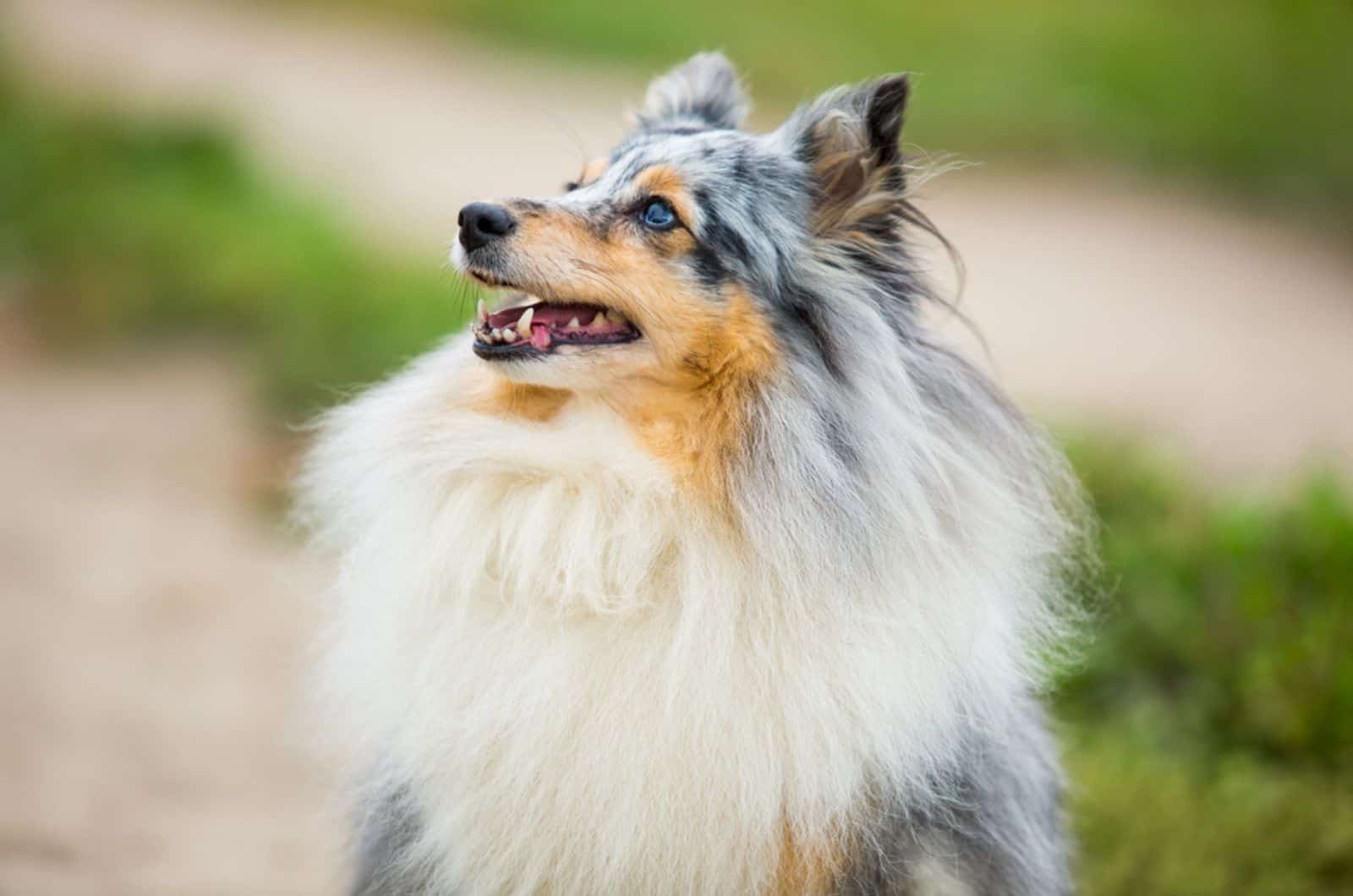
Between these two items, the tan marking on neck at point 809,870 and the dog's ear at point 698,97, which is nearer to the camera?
the tan marking on neck at point 809,870

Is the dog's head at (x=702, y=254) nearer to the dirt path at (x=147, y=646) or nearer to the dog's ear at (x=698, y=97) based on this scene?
the dog's ear at (x=698, y=97)

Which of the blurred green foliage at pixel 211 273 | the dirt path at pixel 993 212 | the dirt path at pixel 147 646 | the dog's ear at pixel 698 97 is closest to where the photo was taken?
the dog's ear at pixel 698 97

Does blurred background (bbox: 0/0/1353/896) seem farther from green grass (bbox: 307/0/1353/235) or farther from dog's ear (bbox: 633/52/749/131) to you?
dog's ear (bbox: 633/52/749/131)

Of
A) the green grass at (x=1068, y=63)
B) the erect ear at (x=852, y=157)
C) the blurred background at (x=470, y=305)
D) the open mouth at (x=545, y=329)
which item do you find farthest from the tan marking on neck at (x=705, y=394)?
the green grass at (x=1068, y=63)

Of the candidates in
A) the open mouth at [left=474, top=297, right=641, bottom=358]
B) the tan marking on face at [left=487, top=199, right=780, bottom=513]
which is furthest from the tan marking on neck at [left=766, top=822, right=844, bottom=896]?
the open mouth at [left=474, top=297, right=641, bottom=358]

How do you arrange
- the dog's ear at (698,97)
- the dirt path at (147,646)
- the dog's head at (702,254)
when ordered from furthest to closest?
the dirt path at (147,646), the dog's ear at (698,97), the dog's head at (702,254)

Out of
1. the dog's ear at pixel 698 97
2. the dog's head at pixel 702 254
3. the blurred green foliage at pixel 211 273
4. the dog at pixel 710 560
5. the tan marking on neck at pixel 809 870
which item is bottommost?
the blurred green foliage at pixel 211 273

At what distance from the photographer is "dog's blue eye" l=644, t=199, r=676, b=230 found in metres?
2.77

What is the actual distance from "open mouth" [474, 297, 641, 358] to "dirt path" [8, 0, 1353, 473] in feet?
14.7

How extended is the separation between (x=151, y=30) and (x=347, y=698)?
40.0ft

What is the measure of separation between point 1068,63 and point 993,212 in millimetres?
2706

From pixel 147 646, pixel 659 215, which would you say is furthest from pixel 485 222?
pixel 147 646

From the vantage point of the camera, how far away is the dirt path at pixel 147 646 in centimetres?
430

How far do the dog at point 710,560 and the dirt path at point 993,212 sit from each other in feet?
14.2
